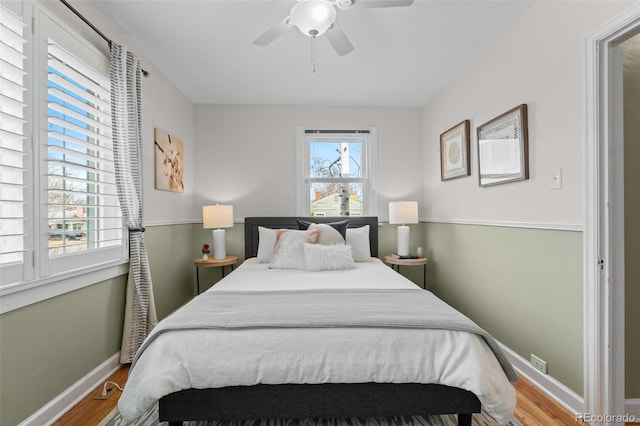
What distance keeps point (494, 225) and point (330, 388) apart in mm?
2004

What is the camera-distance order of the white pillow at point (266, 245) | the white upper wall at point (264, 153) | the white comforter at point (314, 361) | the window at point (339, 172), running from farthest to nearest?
the window at point (339, 172) → the white upper wall at point (264, 153) → the white pillow at point (266, 245) → the white comforter at point (314, 361)

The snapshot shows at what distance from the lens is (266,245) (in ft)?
11.8

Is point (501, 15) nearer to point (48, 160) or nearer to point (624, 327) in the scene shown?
point (624, 327)

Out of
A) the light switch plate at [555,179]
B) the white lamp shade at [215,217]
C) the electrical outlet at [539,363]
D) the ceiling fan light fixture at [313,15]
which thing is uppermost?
the ceiling fan light fixture at [313,15]

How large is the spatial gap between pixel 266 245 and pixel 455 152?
2.27 metres

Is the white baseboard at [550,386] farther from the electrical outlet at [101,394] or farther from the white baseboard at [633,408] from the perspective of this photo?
the electrical outlet at [101,394]

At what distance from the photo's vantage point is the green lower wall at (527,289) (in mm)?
1977

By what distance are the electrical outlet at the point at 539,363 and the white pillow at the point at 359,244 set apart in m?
1.71

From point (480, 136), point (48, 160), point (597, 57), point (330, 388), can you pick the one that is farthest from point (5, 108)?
point (480, 136)

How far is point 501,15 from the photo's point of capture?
93.7 inches

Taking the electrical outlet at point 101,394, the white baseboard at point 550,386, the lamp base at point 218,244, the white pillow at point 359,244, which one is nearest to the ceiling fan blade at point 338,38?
the white pillow at point 359,244

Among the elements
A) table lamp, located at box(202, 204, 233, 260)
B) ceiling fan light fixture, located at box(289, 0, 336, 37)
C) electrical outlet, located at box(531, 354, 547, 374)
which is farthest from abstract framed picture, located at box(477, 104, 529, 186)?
table lamp, located at box(202, 204, 233, 260)

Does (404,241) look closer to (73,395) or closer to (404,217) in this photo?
(404,217)

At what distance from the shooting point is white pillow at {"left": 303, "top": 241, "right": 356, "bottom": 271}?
3.04 metres
